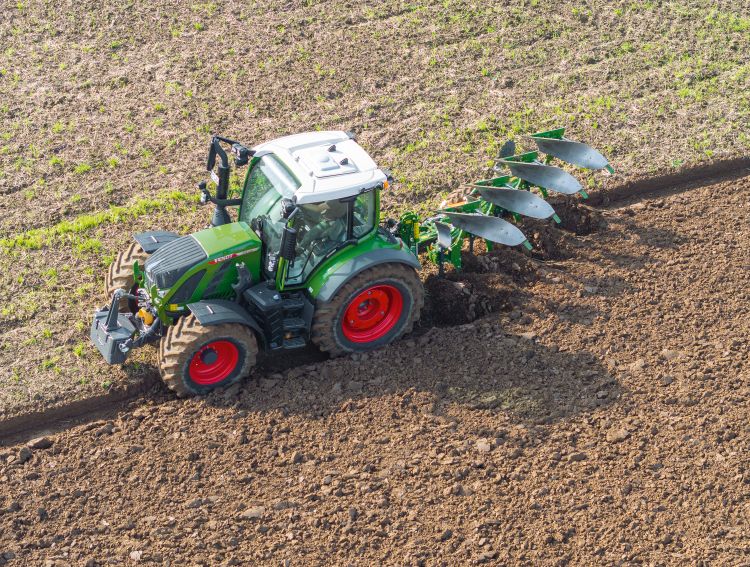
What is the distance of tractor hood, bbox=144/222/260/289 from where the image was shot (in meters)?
8.71

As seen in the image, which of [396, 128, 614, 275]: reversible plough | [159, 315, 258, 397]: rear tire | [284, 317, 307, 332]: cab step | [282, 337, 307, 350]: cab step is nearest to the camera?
[159, 315, 258, 397]: rear tire

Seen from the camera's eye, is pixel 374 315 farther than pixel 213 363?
Yes

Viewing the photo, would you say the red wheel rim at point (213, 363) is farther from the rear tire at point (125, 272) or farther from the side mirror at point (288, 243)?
the rear tire at point (125, 272)

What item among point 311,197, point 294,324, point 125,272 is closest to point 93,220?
point 125,272

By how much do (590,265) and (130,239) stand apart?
5.23 meters

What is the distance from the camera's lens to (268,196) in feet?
30.1

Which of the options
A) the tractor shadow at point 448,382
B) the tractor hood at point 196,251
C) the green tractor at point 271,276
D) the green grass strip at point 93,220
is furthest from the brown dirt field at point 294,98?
the tractor shadow at point 448,382

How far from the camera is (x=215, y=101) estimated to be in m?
13.8

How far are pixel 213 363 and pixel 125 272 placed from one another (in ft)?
4.44

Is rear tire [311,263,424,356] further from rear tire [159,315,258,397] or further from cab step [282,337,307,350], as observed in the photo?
rear tire [159,315,258,397]

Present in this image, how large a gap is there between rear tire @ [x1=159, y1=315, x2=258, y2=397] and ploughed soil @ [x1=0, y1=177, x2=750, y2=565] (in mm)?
177

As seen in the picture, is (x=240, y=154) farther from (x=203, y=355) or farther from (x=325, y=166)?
(x=203, y=355)

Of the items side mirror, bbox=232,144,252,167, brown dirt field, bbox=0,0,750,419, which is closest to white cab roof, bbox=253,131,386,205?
side mirror, bbox=232,144,252,167

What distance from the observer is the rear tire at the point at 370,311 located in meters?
9.03
